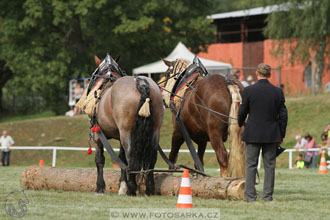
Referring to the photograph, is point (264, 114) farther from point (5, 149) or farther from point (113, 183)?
point (5, 149)

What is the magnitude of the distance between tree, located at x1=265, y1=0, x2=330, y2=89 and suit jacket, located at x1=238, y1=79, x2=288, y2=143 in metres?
22.7

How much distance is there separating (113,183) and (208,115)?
2073 millimetres

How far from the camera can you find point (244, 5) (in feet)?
112

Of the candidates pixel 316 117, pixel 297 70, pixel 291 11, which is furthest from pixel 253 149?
pixel 297 70

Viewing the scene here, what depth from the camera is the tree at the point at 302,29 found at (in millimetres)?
32250

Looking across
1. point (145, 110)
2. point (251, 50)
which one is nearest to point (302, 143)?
point (145, 110)

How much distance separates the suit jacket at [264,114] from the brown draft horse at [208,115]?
1609 millimetres

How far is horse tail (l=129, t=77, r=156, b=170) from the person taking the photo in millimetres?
10703

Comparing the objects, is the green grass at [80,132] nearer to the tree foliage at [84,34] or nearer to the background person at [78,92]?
the background person at [78,92]

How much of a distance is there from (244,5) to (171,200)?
25041 millimetres

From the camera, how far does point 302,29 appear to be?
33000 millimetres

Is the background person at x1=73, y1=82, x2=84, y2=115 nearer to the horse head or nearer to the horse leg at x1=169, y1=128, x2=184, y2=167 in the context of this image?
the horse head

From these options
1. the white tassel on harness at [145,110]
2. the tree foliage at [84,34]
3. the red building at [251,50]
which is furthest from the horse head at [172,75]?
the red building at [251,50]

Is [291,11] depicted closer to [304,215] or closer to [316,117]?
[316,117]
